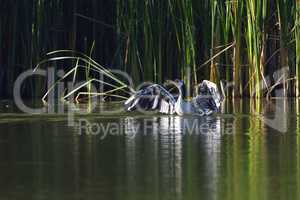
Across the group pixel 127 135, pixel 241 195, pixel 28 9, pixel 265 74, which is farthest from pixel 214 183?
pixel 28 9

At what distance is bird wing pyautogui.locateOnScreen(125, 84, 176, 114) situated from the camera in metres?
10.2

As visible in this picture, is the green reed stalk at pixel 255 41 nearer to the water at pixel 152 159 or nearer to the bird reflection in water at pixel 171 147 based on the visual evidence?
the water at pixel 152 159

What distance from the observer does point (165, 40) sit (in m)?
12.9

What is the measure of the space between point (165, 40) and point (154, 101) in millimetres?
2782

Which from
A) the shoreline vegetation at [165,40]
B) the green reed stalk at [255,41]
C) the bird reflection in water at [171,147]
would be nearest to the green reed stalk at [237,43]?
the shoreline vegetation at [165,40]

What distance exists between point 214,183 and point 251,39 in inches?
271

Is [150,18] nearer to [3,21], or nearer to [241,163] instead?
[3,21]

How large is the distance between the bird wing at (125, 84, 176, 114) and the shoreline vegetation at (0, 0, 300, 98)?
143 cm

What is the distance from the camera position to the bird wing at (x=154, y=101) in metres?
10.2

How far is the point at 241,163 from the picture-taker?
20.3 feet

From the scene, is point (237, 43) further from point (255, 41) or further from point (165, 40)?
point (165, 40)

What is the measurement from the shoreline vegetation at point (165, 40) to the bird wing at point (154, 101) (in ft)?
4.68
